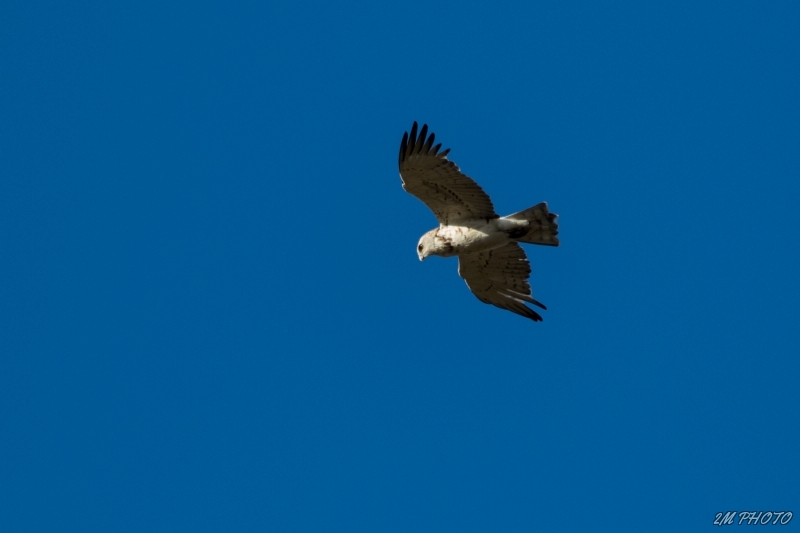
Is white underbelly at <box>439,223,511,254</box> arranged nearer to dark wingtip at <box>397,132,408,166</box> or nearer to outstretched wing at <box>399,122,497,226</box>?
outstretched wing at <box>399,122,497,226</box>

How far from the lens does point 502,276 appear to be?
15.5 meters

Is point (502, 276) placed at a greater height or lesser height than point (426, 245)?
greater

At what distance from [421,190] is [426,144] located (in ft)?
2.77

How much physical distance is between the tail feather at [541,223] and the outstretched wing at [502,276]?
95cm

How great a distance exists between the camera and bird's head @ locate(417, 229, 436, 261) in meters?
14.5

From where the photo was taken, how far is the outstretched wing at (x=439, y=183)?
44.9 feet

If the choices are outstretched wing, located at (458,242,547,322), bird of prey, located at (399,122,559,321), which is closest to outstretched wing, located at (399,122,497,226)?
bird of prey, located at (399,122,559,321)

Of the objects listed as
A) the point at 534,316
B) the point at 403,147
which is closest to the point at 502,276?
the point at 534,316

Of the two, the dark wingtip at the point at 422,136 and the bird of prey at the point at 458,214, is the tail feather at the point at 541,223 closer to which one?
the bird of prey at the point at 458,214

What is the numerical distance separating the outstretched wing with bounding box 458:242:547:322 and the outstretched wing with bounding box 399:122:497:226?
1016mm

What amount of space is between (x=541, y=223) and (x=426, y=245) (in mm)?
1642

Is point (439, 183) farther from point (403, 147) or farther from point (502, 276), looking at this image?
point (502, 276)

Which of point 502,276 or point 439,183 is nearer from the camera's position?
point 439,183

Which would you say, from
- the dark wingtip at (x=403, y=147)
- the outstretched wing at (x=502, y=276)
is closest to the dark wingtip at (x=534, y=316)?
the outstretched wing at (x=502, y=276)
